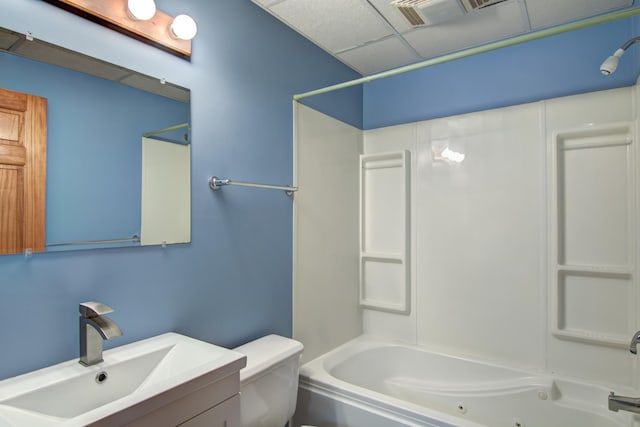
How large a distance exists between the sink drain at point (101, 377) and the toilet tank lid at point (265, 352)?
485 millimetres

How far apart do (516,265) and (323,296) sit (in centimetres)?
119

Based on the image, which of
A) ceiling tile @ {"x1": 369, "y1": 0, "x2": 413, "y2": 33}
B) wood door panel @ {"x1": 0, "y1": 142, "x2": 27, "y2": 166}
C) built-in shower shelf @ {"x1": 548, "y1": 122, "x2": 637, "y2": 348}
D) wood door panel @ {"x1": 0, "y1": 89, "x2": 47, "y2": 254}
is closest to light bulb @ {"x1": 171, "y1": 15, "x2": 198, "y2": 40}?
wood door panel @ {"x1": 0, "y1": 89, "x2": 47, "y2": 254}

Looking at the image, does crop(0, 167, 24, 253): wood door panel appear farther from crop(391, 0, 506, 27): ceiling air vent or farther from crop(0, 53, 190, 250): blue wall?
crop(391, 0, 506, 27): ceiling air vent

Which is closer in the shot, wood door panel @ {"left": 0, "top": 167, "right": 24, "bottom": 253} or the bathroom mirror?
wood door panel @ {"left": 0, "top": 167, "right": 24, "bottom": 253}

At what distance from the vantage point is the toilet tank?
1413 millimetres

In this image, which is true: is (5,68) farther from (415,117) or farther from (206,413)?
(415,117)

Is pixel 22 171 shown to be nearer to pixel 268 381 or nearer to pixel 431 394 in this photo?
pixel 268 381

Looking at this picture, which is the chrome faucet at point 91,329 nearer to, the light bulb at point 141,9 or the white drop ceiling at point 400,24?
the light bulb at point 141,9

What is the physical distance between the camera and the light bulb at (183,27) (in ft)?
4.37

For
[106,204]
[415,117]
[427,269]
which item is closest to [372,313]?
[427,269]

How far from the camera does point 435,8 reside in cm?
177

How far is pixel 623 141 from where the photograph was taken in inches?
71.6

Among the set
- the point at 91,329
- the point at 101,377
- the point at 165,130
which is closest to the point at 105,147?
the point at 165,130

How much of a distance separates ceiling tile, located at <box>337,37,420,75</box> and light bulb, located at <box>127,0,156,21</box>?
138 centimetres
